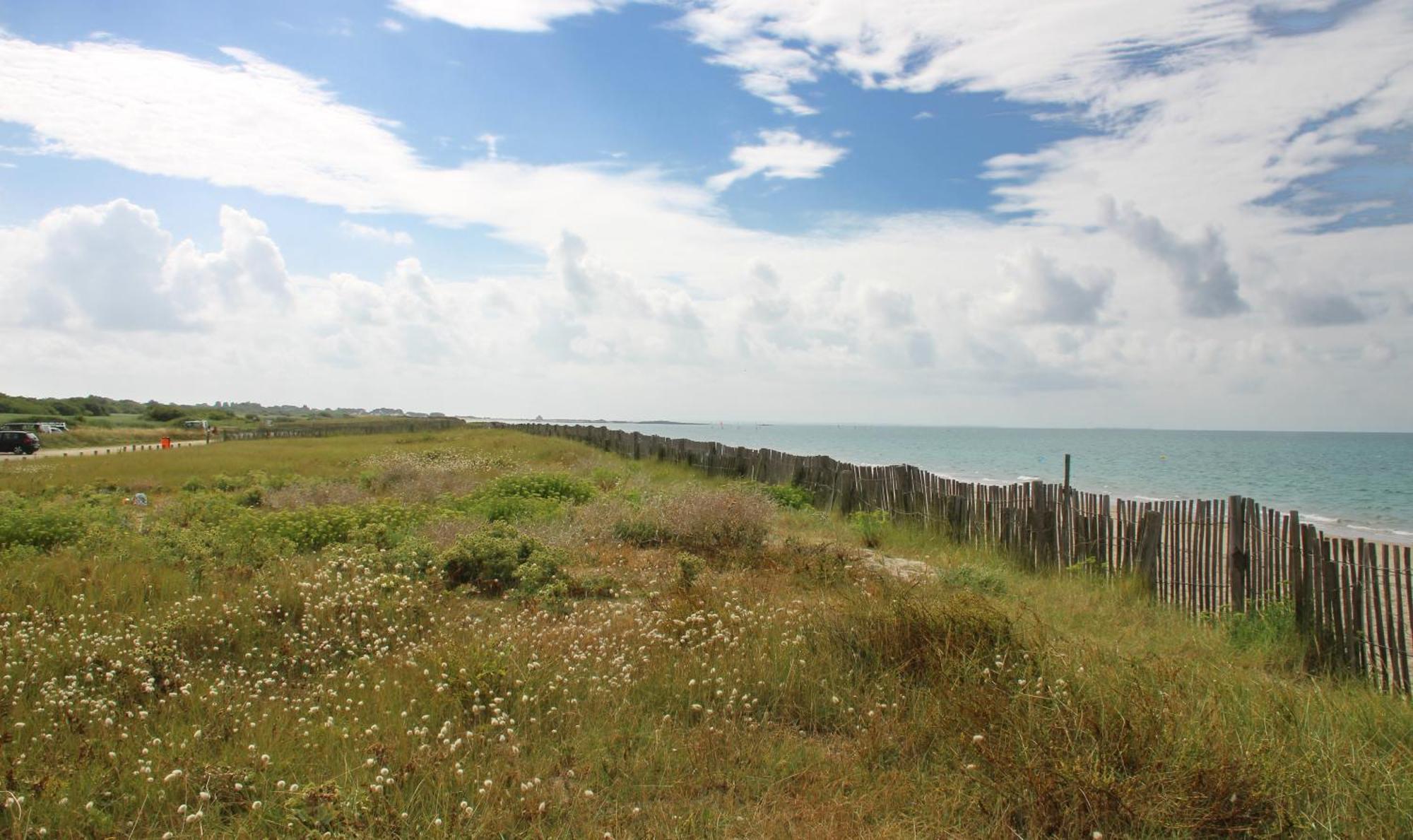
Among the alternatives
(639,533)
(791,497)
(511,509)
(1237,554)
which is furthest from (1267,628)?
(511,509)

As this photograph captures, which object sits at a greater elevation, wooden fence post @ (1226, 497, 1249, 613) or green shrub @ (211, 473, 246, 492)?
wooden fence post @ (1226, 497, 1249, 613)

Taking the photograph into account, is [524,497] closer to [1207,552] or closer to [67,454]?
[1207,552]

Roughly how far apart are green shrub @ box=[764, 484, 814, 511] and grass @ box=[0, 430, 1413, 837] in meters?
6.74

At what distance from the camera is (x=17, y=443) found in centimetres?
4025

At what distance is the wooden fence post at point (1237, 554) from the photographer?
8219 millimetres

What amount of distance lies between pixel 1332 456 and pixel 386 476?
91563 mm

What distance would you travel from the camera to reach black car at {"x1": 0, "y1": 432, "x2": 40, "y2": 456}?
3988 centimetres

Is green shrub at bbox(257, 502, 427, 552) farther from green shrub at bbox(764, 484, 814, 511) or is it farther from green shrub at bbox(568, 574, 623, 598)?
green shrub at bbox(764, 484, 814, 511)

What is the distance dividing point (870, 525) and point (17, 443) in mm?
44417

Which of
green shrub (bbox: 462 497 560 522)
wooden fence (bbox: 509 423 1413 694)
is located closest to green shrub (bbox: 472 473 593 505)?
Result: green shrub (bbox: 462 497 560 522)

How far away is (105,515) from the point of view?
39.4 feet

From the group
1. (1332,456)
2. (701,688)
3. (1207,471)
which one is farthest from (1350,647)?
(1332,456)

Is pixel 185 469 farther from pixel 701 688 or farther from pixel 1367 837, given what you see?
pixel 1367 837

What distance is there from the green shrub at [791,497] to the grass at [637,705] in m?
6.74
